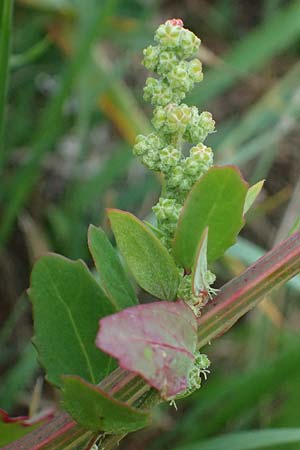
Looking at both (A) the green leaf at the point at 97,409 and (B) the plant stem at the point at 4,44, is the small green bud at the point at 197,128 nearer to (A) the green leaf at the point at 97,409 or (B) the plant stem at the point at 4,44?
(A) the green leaf at the point at 97,409

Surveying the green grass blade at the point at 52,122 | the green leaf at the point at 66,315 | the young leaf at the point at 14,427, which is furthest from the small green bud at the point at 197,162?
the green grass blade at the point at 52,122

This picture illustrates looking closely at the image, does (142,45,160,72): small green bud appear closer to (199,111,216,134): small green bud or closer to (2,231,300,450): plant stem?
(199,111,216,134): small green bud

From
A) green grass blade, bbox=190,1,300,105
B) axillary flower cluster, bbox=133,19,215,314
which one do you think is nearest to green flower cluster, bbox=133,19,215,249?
axillary flower cluster, bbox=133,19,215,314

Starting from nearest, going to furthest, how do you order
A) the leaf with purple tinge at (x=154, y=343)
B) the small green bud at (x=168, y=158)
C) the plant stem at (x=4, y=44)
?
the leaf with purple tinge at (x=154, y=343), the small green bud at (x=168, y=158), the plant stem at (x=4, y=44)

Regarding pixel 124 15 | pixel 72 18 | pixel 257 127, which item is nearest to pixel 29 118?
pixel 72 18

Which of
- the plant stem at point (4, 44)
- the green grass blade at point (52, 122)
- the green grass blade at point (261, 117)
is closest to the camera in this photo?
the plant stem at point (4, 44)

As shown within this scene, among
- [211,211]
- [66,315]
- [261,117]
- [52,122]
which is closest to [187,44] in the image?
[211,211]
